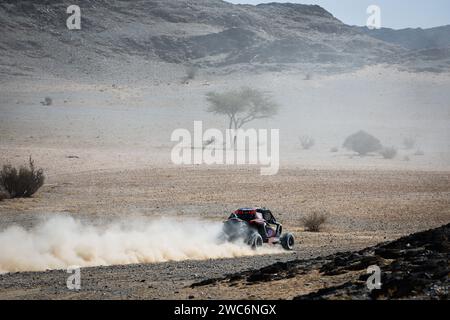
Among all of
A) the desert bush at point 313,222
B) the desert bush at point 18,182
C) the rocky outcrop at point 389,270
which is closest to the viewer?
the rocky outcrop at point 389,270

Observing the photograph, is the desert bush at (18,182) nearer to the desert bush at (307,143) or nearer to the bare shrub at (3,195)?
the bare shrub at (3,195)

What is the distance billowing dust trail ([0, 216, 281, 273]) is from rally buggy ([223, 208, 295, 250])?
0.76 feet

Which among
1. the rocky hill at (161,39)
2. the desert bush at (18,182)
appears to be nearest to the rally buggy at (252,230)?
the desert bush at (18,182)

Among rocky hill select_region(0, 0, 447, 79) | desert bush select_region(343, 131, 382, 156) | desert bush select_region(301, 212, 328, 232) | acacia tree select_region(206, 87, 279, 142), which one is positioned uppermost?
rocky hill select_region(0, 0, 447, 79)

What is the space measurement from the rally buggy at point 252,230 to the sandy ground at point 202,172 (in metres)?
0.76

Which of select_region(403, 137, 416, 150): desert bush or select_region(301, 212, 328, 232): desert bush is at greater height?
select_region(403, 137, 416, 150): desert bush

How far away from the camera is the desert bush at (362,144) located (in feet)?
202

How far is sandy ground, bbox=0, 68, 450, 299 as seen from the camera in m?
15.2

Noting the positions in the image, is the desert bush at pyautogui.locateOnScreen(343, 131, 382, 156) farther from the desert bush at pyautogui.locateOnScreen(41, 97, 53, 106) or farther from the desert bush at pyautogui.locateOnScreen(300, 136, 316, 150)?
the desert bush at pyautogui.locateOnScreen(41, 97, 53, 106)

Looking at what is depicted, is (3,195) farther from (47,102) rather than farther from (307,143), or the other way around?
(47,102)

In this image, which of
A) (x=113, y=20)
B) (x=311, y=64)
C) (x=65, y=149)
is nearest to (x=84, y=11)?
(x=113, y=20)

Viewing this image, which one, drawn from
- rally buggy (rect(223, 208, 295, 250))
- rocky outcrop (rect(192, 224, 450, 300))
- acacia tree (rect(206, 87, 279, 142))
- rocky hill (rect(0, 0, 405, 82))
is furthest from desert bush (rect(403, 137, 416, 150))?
rocky outcrop (rect(192, 224, 450, 300))

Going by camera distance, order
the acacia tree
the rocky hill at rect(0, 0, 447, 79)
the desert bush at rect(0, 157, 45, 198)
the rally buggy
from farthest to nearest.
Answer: the rocky hill at rect(0, 0, 447, 79), the acacia tree, the desert bush at rect(0, 157, 45, 198), the rally buggy
